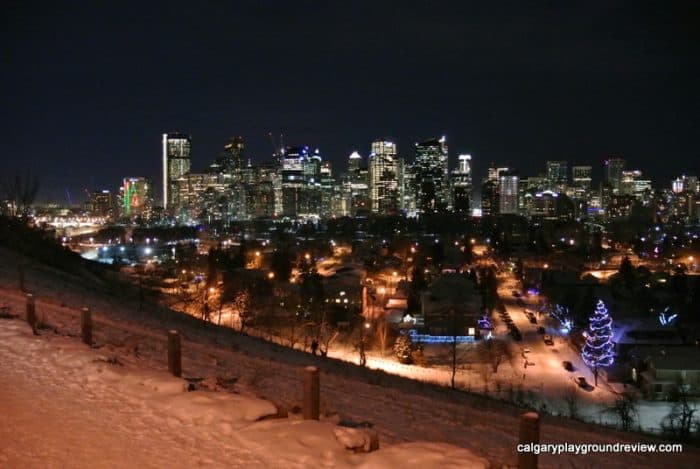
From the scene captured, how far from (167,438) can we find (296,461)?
1132mm

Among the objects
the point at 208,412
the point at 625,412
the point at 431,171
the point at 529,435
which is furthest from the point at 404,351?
the point at 431,171

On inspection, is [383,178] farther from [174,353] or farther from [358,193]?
[174,353]

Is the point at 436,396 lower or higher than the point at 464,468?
lower

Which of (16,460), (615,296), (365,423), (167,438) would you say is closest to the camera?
(16,460)

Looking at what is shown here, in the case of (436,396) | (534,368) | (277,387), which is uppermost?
(277,387)

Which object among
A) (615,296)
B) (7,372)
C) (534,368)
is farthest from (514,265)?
(7,372)

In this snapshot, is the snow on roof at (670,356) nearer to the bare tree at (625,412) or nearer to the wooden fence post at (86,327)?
the bare tree at (625,412)

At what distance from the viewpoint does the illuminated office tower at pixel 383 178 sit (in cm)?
18138

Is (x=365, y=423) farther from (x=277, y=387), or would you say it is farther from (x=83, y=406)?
(x=83, y=406)

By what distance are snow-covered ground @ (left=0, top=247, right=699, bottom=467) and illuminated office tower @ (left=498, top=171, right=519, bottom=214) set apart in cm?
17738

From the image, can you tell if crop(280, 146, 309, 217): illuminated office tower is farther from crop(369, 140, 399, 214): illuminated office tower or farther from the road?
the road

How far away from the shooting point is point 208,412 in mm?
5508

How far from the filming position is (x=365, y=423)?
6.67 meters

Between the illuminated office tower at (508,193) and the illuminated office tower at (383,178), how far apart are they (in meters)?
31.3
